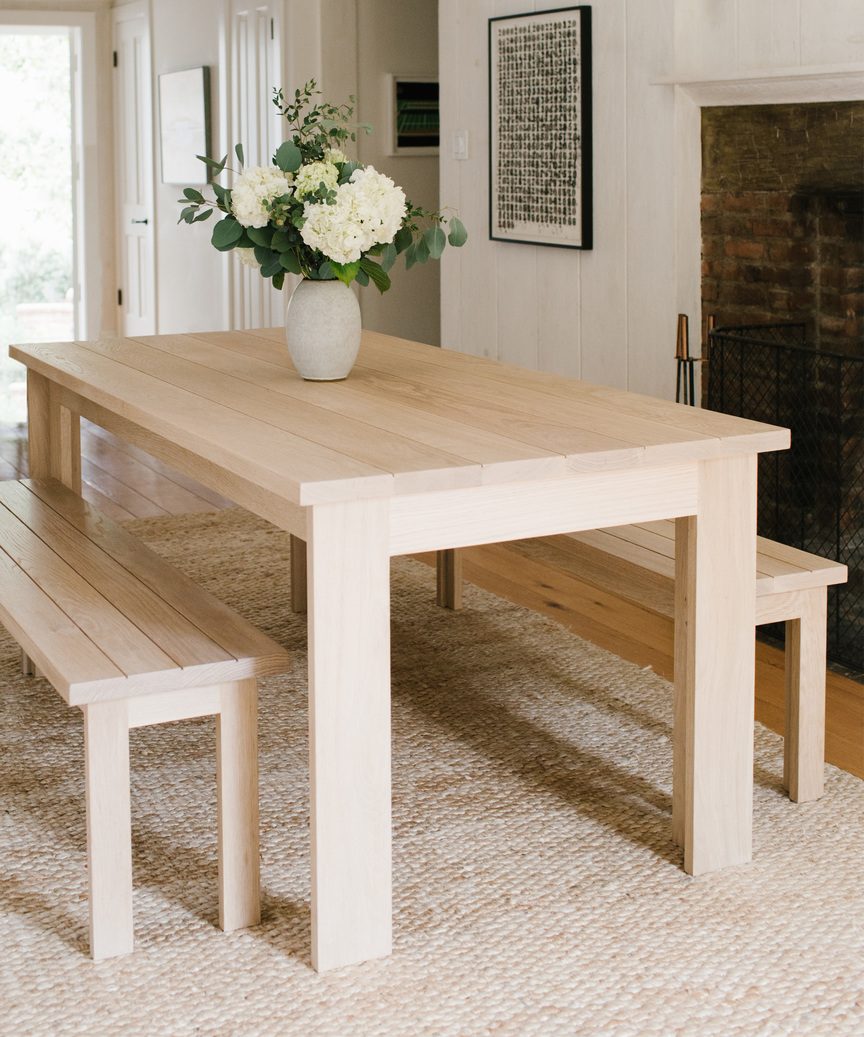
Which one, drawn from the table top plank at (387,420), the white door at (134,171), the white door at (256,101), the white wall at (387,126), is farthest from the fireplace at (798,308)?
the white door at (134,171)

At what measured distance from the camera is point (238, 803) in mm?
2229

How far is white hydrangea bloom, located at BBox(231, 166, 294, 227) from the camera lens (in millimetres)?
2660

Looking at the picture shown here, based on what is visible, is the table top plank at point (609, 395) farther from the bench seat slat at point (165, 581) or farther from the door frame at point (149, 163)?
the door frame at point (149, 163)

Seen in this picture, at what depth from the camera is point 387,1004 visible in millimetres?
2062

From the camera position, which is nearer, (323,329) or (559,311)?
(323,329)

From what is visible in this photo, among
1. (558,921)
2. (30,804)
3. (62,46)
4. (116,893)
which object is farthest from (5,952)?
(62,46)

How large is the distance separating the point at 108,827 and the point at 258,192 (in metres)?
1.21

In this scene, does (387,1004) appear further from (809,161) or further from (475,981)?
(809,161)

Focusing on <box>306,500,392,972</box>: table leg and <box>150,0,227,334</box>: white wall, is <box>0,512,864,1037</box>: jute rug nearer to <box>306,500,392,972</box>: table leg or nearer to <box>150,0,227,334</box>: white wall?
<box>306,500,392,972</box>: table leg

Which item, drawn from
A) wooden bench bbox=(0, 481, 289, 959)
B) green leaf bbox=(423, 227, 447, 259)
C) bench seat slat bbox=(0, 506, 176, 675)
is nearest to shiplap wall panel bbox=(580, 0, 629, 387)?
green leaf bbox=(423, 227, 447, 259)

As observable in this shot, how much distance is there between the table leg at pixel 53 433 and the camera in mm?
3488

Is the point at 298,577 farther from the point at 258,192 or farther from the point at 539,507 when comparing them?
the point at 539,507

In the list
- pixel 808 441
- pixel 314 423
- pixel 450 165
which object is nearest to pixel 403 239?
pixel 314 423

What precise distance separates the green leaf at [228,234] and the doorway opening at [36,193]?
7.26m
